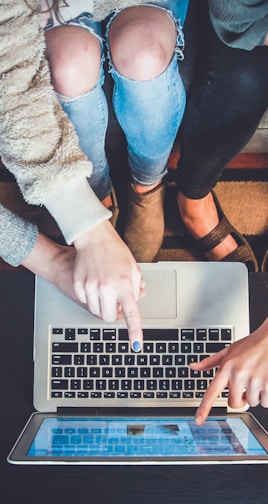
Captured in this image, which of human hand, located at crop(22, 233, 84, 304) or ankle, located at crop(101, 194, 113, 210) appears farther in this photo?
ankle, located at crop(101, 194, 113, 210)

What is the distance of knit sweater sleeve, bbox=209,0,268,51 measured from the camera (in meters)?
0.85

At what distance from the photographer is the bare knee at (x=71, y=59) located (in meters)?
0.88

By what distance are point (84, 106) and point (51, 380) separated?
0.44 meters

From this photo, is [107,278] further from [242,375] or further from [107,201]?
[107,201]

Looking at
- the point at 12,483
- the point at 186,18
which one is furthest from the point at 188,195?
the point at 12,483

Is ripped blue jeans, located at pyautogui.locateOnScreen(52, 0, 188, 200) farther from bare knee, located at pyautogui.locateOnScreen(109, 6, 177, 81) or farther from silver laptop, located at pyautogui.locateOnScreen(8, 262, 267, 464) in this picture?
silver laptop, located at pyautogui.locateOnScreen(8, 262, 267, 464)

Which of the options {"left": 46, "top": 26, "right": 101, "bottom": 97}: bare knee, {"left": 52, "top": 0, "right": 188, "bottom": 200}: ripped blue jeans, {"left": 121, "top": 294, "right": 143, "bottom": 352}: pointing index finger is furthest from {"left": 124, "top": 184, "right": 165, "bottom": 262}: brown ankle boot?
{"left": 121, "top": 294, "right": 143, "bottom": 352}: pointing index finger

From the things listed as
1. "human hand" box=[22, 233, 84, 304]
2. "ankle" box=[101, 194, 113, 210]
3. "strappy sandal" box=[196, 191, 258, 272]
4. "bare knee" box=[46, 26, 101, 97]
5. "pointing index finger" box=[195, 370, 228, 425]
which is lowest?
"strappy sandal" box=[196, 191, 258, 272]

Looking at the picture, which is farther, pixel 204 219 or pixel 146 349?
pixel 204 219

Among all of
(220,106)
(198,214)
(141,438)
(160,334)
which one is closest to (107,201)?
(198,214)

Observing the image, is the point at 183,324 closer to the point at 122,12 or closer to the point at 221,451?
the point at 221,451

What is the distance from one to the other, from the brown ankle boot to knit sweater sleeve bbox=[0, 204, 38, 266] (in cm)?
37

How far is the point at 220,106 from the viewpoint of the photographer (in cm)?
103

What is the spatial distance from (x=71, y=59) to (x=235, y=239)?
0.57 m
